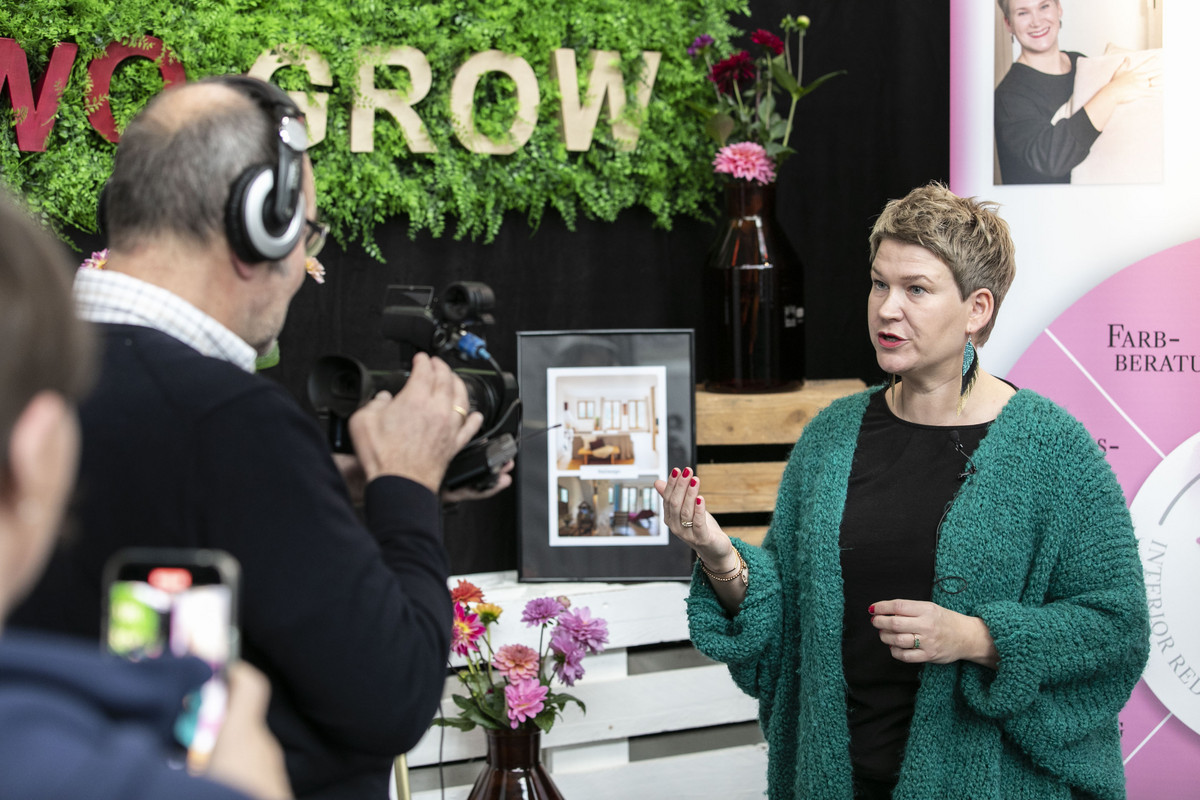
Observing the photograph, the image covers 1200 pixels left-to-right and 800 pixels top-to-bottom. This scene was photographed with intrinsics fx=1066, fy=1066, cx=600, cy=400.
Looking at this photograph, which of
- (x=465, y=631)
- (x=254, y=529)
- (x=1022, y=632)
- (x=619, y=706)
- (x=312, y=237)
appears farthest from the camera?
(x=619, y=706)

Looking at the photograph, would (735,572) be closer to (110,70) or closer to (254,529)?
(254,529)

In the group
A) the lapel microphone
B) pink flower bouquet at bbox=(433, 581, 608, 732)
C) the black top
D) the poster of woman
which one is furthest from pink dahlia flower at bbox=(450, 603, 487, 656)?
the poster of woman

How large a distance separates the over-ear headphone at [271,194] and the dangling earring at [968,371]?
1133 millimetres

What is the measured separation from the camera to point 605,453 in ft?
8.75

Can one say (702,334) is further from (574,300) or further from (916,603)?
(916,603)

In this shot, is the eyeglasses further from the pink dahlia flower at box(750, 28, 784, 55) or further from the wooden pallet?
the pink dahlia flower at box(750, 28, 784, 55)

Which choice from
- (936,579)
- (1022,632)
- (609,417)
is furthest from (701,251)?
(1022,632)

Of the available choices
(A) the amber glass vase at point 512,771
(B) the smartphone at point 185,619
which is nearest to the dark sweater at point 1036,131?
(A) the amber glass vase at point 512,771

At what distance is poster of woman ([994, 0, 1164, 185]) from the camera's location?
225 centimetres

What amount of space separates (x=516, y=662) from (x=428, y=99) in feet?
4.53

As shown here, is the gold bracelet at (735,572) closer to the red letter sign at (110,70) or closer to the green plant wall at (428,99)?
the green plant wall at (428,99)

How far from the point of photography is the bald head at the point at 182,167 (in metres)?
0.95

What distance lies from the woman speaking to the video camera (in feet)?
1.67

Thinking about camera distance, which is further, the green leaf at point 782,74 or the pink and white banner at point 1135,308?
the green leaf at point 782,74
